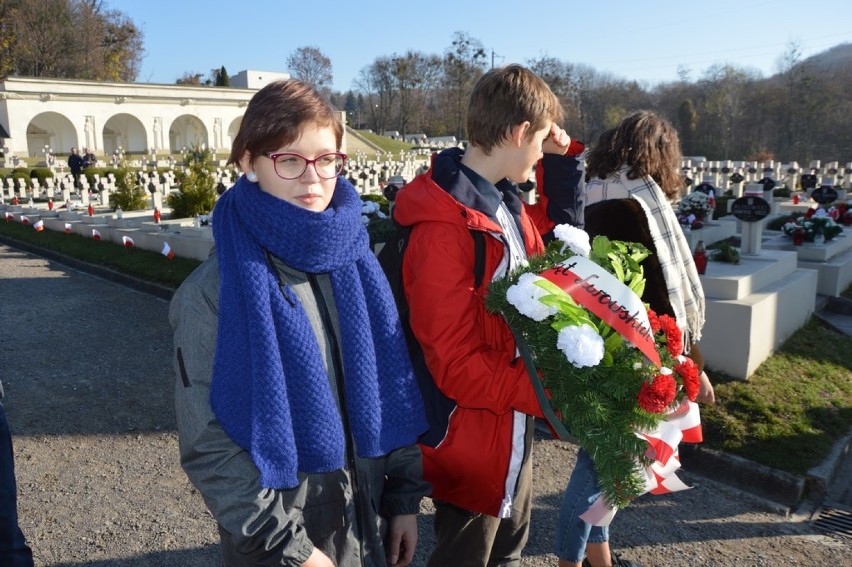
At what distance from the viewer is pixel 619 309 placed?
1.74 metres

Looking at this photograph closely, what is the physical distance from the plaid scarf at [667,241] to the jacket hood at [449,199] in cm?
108

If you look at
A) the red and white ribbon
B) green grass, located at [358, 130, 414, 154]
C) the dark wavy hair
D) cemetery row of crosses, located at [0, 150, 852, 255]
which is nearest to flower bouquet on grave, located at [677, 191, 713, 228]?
cemetery row of crosses, located at [0, 150, 852, 255]

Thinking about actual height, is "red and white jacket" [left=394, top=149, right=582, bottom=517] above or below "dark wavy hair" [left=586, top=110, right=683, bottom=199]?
below

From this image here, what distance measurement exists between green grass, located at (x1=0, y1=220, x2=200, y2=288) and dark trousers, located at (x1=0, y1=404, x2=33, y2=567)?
6.98 metres

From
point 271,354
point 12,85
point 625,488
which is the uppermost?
point 12,85

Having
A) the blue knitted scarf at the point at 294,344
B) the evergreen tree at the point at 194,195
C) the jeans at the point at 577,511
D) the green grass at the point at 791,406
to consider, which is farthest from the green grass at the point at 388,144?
the blue knitted scarf at the point at 294,344

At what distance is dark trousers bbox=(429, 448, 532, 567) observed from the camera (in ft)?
6.86

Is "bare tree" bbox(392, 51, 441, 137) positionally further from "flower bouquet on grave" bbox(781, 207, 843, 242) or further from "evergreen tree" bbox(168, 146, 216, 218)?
"flower bouquet on grave" bbox(781, 207, 843, 242)

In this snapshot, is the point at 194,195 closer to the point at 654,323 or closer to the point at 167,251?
the point at 167,251

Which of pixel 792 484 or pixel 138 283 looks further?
pixel 138 283

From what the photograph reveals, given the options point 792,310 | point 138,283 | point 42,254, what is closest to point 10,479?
point 792,310

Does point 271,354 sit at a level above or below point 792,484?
above

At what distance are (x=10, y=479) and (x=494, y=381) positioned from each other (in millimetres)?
1701

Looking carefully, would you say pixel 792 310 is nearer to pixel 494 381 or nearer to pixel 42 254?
pixel 494 381
